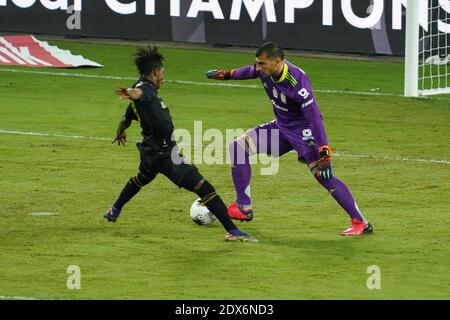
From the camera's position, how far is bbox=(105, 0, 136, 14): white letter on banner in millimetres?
27609

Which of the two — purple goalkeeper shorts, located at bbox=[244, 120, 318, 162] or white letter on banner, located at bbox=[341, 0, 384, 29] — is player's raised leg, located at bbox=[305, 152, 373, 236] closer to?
purple goalkeeper shorts, located at bbox=[244, 120, 318, 162]

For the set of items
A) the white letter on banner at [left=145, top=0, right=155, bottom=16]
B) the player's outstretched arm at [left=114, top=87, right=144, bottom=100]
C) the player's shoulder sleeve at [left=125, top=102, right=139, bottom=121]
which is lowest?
the player's shoulder sleeve at [left=125, top=102, right=139, bottom=121]

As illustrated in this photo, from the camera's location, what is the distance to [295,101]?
1270 centimetres

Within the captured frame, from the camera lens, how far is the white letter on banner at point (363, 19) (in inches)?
995

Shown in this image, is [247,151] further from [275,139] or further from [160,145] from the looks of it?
[160,145]

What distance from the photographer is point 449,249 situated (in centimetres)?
1212

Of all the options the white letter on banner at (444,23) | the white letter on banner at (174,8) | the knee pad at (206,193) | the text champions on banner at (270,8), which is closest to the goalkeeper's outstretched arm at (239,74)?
the knee pad at (206,193)

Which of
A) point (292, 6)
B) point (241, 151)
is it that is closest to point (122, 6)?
point (292, 6)

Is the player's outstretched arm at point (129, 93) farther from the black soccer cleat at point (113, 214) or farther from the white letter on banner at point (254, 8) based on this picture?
the white letter on banner at point (254, 8)

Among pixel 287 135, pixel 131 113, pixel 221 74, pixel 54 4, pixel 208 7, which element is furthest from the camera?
pixel 54 4

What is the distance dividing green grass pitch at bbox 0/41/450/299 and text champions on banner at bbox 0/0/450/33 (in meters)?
2.43

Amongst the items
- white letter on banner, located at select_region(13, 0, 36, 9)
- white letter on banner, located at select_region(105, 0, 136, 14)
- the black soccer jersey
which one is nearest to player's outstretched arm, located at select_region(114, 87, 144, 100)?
the black soccer jersey

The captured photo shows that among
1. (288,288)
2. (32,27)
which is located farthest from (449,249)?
(32,27)

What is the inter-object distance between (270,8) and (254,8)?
0.39m
